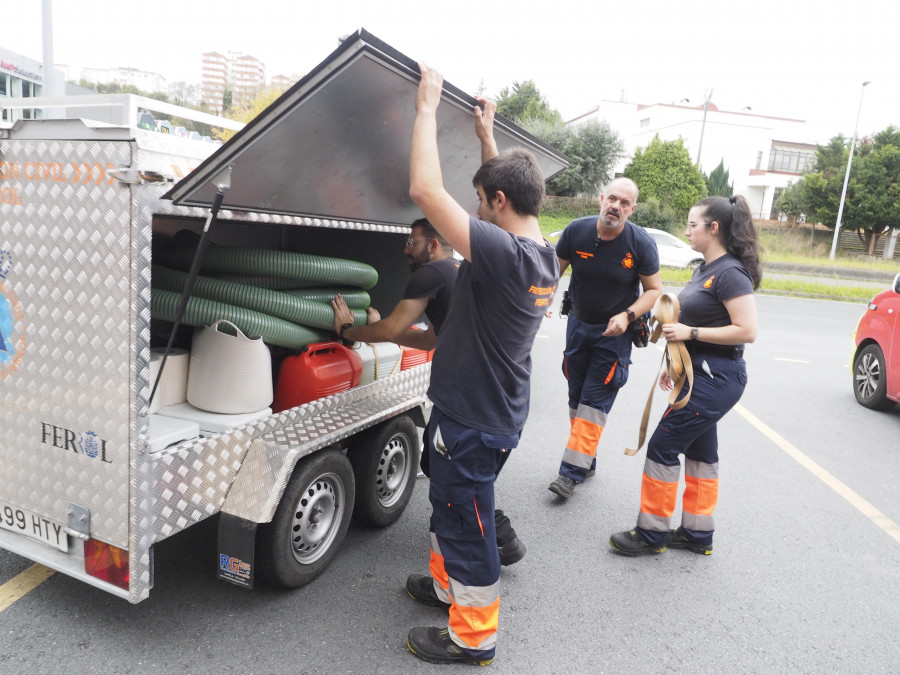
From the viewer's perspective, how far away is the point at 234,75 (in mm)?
86062

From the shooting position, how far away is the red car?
6.73m

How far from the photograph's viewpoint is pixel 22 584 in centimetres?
283

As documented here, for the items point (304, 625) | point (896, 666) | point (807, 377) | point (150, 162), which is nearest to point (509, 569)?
point (304, 625)

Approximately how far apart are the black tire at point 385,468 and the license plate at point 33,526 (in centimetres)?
138

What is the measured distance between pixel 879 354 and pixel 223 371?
7.30m

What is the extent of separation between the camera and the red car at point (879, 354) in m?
6.73

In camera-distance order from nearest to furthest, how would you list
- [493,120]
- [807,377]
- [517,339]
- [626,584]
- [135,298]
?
1. [135,298]
2. [517,339]
3. [493,120]
4. [626,584]
5. [807,377]

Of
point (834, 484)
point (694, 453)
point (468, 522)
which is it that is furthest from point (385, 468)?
point (834, 484)

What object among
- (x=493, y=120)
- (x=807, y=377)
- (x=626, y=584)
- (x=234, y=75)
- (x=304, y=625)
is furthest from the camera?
(x=234, y=75)

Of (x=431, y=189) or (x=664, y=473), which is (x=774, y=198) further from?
(x=431, y=189)

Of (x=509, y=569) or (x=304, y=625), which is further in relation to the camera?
(x=509, y=569)

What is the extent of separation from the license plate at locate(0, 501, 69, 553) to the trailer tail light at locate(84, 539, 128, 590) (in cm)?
15

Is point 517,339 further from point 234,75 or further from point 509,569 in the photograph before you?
point 234,75

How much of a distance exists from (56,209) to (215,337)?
795 mm
